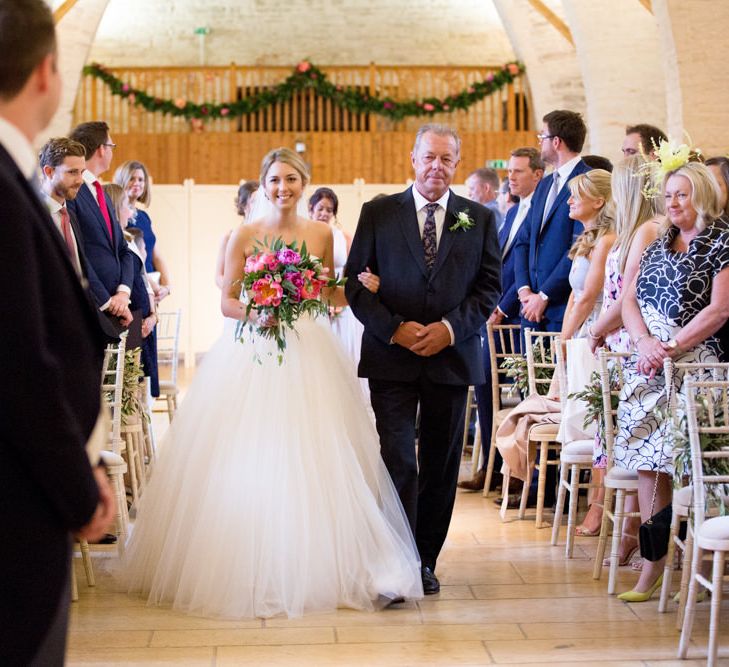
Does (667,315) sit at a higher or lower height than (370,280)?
lower

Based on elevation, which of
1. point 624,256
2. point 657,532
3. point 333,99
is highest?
point 333,99

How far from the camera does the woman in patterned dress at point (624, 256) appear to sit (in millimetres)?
4898

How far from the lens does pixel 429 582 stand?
4695 mm

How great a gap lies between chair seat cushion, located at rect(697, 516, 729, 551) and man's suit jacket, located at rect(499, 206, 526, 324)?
338cm

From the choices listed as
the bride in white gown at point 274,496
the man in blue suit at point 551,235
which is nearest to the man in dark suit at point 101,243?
the bride in white gown at point 274,496

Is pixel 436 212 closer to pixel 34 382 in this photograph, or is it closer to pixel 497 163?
pixel 34 382

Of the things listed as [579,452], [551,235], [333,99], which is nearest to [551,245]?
[551,235]

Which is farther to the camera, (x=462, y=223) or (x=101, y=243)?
(x=101, y=243)

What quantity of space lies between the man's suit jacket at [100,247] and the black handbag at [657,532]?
107 inches

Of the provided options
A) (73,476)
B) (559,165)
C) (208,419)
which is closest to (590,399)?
(208,419)

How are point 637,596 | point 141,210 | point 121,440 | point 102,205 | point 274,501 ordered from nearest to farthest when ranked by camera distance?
point 274,501 < point 637,596 < point 121,440 < point 102,205 < point 141,210

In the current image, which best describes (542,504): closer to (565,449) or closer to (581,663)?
(565,449)

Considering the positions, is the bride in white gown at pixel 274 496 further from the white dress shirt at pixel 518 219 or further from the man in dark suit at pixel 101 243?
the white dress shirt at pixel 518 219

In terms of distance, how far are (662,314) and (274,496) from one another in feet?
5.50
